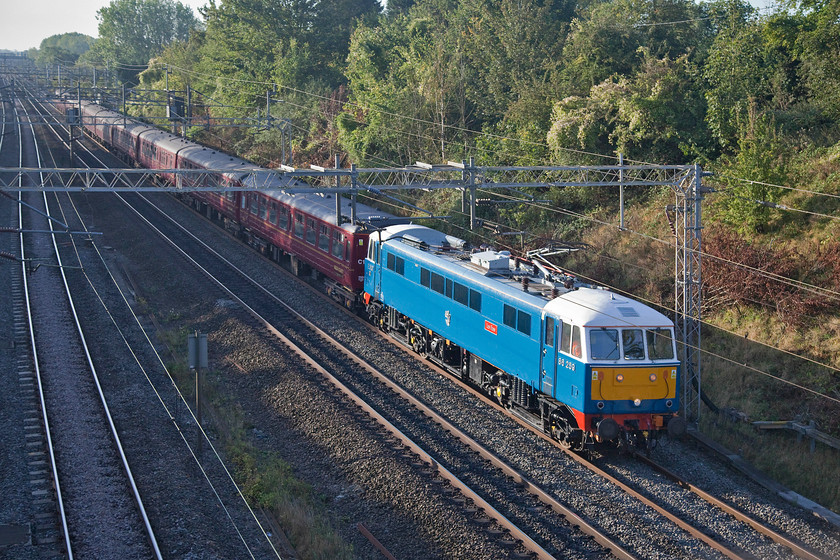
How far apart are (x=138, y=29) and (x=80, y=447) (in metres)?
141

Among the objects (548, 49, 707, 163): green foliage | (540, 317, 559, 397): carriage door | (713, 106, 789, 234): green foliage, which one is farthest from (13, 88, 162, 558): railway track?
(548, 49, 707, 163): green foliage

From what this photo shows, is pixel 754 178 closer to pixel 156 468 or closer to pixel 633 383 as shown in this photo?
pixel 633 383

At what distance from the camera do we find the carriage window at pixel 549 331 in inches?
613

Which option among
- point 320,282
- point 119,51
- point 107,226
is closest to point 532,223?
point 320,282

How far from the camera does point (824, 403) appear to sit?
18.4 m

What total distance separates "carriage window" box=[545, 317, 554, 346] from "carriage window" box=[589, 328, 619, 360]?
3.19ft

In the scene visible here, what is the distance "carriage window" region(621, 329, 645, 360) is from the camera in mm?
14992

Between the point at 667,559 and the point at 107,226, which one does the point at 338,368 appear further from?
the point at 107,226

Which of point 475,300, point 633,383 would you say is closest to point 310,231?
point 475,300

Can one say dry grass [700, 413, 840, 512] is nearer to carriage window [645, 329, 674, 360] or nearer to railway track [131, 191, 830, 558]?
railway track [131, 191, 830, 558]

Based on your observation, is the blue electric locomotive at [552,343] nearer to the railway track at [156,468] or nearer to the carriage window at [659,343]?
the carriage window at [659,343]

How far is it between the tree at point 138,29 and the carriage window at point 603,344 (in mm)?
134589

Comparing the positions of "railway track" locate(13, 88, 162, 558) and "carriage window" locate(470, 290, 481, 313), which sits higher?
"carriage window" locate(470, 290, 481, 313)

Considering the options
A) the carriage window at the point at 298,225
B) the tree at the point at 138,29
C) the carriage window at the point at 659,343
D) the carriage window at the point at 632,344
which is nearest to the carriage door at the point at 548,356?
the carriage window at the point at 632,344
